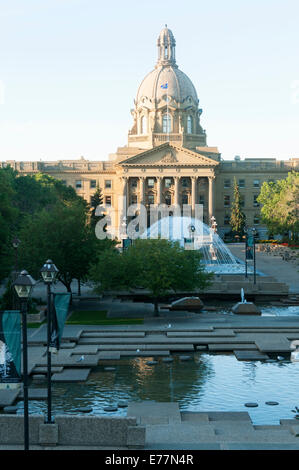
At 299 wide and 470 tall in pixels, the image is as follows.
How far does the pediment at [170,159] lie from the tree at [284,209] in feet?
59.7

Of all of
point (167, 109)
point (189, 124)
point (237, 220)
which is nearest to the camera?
point (237, 220)

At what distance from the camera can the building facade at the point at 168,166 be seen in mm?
119375

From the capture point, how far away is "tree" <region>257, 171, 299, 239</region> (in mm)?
93188

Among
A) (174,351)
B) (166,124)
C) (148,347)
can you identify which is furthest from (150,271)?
(166,124)

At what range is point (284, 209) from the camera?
309 ft

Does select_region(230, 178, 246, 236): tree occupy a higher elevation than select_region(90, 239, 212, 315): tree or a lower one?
higher

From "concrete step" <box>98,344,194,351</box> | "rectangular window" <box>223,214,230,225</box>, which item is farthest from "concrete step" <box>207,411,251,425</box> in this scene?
"rectangular window" <box>223,214,230,225</box>

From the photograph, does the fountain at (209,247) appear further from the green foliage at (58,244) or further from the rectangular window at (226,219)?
the rectangular window at (226,219)

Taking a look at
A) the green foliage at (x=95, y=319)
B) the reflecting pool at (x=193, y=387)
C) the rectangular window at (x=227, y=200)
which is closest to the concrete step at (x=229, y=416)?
the reflecting pool at (x=193, y=387)

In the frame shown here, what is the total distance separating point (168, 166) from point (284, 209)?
30.4 metres

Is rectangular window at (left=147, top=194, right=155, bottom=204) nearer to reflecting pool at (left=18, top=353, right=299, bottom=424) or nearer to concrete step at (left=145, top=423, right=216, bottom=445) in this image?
reflecting pool at (left=18, top=353, right=299, bottom=424)

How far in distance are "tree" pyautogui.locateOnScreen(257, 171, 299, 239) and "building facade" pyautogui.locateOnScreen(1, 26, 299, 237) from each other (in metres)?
20.6

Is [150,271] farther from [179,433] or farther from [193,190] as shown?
[193,190]

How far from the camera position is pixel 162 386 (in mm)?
25094
